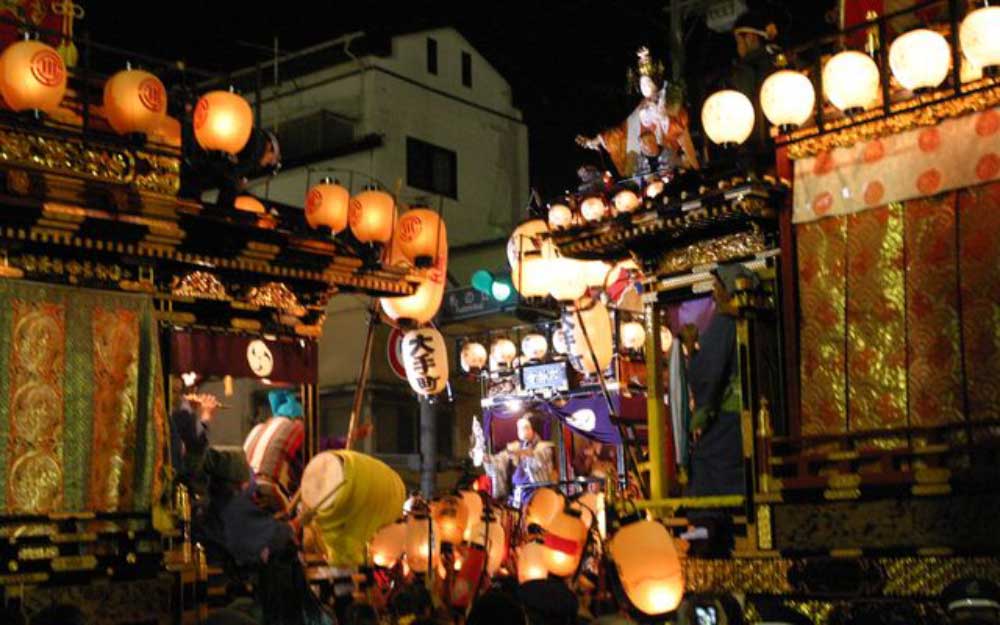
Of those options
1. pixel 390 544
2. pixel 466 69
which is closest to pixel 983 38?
pixel 390 544

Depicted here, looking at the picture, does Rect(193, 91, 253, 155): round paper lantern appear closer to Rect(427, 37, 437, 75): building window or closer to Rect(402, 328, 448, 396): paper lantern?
Rect(402, 328, 448, 396): paper lantern

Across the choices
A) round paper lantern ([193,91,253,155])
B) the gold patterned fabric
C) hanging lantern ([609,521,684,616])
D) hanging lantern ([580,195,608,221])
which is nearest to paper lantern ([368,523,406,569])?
the gold patterned fabric

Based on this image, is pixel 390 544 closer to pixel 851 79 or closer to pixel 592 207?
pixel 592 207

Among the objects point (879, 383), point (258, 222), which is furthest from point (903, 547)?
Result: point (258, 222)

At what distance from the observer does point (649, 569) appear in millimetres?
12992

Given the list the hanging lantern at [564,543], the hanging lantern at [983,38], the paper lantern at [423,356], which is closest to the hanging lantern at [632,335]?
the paper lantern at [423,356]

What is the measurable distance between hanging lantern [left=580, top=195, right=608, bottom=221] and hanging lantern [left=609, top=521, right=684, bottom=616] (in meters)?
7.26

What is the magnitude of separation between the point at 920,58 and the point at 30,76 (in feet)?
29.7

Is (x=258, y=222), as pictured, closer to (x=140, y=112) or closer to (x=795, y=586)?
(x=140, y=112)

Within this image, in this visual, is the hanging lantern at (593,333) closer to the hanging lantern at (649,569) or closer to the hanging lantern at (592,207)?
the hanging lantern at (592,207)

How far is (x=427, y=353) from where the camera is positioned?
20.6m

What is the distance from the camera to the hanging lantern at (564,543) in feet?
52.5

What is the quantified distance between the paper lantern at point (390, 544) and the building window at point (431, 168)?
1913 centimetres

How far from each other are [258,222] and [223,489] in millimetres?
3825
